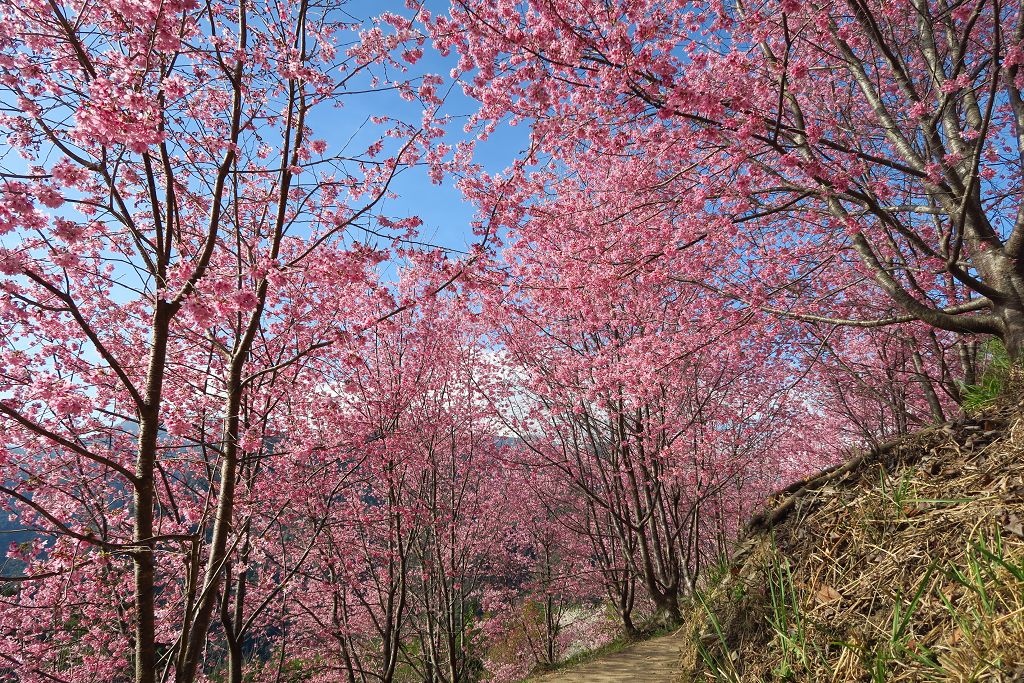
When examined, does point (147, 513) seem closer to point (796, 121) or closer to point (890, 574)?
point (890, 574)

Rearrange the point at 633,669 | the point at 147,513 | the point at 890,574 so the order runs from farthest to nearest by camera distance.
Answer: the point at 633,669 → the point at 147,513 → the point at 890,574

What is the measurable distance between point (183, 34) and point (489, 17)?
2742mm

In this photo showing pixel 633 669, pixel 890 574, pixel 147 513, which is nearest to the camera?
pixel 890 574

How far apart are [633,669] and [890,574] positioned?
149 inches

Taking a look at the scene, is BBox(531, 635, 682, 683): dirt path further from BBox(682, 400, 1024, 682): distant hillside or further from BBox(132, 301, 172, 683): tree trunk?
BBox(132, 301, 172, 683): tree trunk

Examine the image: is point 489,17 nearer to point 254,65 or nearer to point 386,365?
point 254,65

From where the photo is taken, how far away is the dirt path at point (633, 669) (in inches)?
182

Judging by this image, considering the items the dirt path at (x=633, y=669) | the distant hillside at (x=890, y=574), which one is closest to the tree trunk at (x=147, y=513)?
the distant hillside at (x=890, y=574)

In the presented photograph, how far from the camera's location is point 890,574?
2213mm

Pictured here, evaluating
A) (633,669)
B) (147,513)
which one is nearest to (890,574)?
(633,669)

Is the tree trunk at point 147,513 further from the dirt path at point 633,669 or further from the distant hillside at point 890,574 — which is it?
the dirt path at point 633,669

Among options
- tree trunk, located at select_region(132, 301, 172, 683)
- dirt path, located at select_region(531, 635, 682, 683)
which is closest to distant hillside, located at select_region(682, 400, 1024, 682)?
dirt path, located at select_region(531, 635, 682, 683)

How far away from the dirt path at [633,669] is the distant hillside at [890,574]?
1.80 meters

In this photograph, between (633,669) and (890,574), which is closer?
(890,574)
